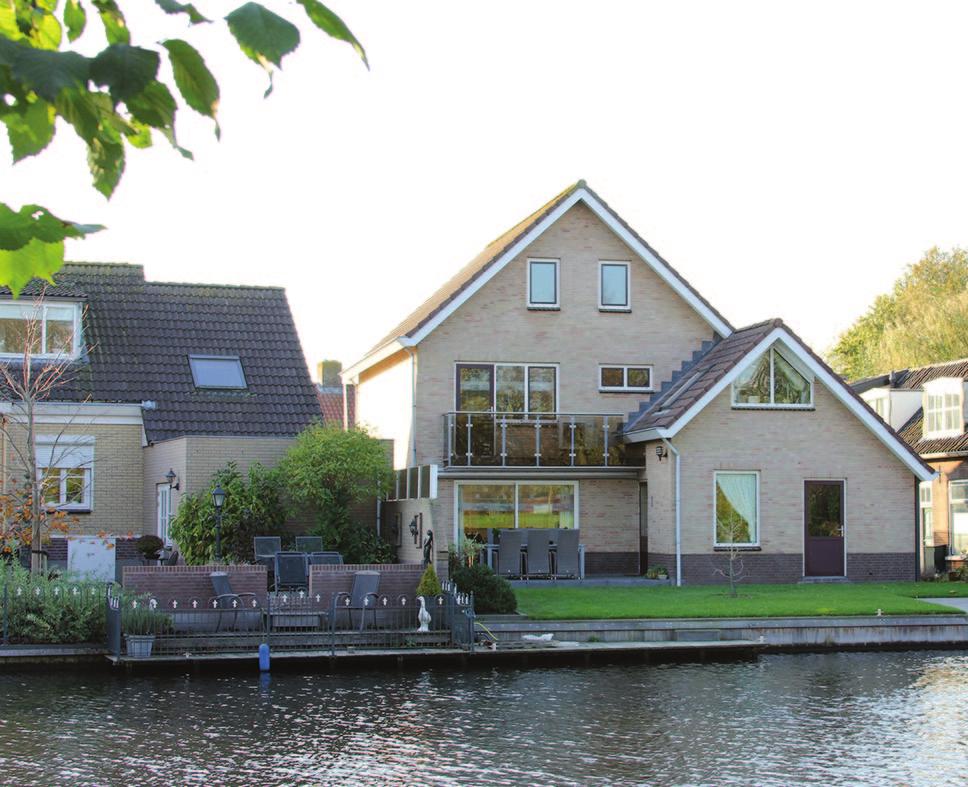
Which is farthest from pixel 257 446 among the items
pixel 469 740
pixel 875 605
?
pixel 469 740

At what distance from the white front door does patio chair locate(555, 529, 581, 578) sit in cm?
829

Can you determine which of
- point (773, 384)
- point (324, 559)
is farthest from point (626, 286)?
point (324, 559)

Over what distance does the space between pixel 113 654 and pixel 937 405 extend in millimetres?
26885

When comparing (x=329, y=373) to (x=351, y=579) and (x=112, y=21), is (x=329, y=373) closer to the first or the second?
(x=351, y=579)

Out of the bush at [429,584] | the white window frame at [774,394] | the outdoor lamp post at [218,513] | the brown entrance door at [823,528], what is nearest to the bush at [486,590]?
the bush at [429,584]

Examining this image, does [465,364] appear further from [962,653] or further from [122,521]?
[962,653]

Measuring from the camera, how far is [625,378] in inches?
1238

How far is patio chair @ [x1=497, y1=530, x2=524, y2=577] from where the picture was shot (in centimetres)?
2764

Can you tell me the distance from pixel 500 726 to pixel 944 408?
26420 millimetres

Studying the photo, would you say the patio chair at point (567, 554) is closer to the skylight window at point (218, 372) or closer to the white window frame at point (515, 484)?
the white window frame at point (515, 484)

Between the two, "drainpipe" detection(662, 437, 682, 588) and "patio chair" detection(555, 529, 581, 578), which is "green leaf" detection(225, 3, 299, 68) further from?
"drainpipe" detection(662, 437, 682, 588)

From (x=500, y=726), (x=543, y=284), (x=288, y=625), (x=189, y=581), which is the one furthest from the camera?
(x=543, y=284)

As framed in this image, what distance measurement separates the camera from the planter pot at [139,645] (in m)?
18.6

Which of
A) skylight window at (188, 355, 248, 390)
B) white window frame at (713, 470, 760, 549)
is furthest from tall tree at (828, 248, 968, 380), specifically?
skylight window at (188, 355, 248, 390)
